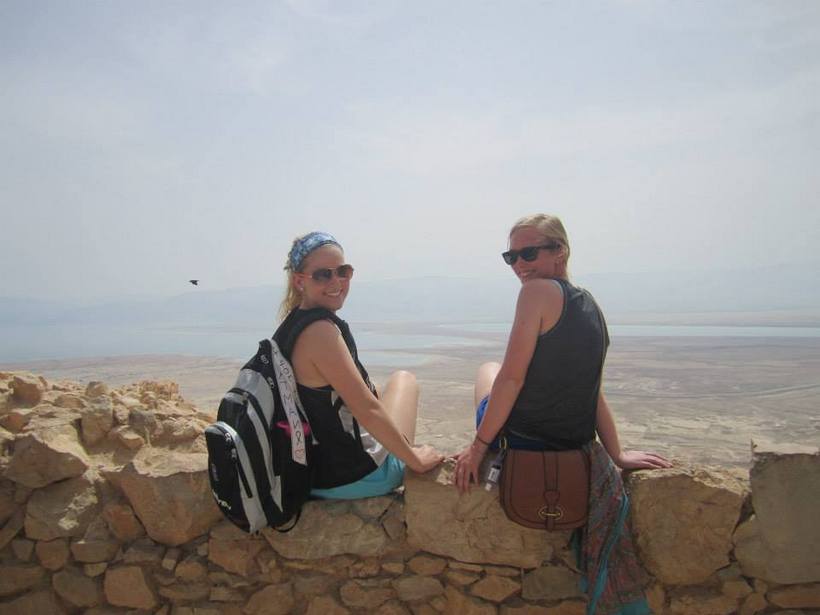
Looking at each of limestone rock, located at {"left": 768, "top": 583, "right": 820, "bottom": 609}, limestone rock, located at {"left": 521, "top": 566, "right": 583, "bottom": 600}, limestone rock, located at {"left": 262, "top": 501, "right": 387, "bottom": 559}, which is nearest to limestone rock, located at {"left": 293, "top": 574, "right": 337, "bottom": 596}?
limestone rock, located at {"left": 262, "top": 501, "right": 387, "bottom": 559}

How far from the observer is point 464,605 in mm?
2500

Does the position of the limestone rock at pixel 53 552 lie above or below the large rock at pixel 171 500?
below

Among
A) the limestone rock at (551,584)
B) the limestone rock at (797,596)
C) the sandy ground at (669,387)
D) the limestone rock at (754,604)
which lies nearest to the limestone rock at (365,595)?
the limestone rock at (551,584)

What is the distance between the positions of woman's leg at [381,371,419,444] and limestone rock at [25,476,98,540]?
1.64 meters

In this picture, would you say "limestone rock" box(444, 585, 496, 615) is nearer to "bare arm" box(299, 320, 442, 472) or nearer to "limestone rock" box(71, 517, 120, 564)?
"bare arm" box(299, 320, 442, 472)

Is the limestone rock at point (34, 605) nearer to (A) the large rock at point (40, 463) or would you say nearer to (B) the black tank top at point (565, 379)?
(A) the large rock at point (40, 463)

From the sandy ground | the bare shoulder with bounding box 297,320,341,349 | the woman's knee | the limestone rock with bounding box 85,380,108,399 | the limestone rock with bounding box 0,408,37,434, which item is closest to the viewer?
the bare shoulder with bounding box 297,320,341,349

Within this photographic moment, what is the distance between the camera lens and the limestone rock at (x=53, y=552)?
277cm

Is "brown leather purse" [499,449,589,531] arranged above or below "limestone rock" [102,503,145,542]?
above

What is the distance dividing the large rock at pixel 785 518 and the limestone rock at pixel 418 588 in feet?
4.58

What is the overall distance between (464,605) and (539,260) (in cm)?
165

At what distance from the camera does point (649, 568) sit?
93.8 inches

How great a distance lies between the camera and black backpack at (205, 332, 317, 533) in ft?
7.53

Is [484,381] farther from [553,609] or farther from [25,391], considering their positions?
[25,391]
